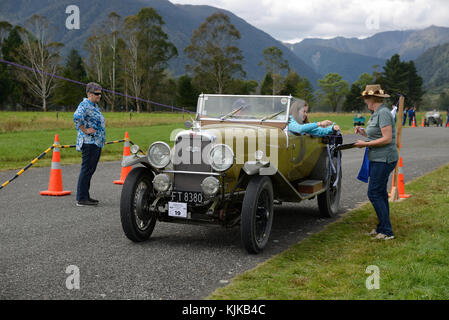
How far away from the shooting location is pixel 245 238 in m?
5.05

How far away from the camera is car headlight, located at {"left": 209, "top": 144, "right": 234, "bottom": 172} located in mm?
5062

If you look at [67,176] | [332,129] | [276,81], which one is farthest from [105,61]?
[332,129]

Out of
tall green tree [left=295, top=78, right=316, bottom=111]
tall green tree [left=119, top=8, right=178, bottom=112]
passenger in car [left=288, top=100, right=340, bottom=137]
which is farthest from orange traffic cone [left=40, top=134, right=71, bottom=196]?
tall green tree [left=295, top=78, right=316, bottom=111]

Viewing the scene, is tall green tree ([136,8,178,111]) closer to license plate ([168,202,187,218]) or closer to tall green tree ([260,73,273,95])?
tall green tree ([260,73,273,95])

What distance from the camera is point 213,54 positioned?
6431 cm

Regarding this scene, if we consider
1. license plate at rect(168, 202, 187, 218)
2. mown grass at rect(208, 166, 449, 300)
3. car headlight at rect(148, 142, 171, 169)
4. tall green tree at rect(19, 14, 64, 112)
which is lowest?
mown grass at rect(208, 166, 449, 300)

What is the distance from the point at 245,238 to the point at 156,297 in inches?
57.1

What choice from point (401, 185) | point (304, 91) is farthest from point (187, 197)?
point (304, 91)

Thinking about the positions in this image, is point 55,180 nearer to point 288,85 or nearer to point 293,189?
point 293,189

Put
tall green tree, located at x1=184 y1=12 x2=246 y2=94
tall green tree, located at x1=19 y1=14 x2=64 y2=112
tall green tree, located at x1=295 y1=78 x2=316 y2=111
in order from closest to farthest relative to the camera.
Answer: tall green tree, located at x1=19 y1=14 x2=64 y2=112, tall green tree, located at x1=184 y1=12 x2=246 y2=94, tall green tree, located at x1=295 y1=78 x2=316 y2=111

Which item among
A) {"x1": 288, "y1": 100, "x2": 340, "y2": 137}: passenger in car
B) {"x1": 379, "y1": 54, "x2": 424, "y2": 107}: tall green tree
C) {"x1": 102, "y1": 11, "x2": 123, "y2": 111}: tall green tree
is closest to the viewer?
{"x1": 288, "y1": 100, "x2": 340, "y2": 137}: passenger in car

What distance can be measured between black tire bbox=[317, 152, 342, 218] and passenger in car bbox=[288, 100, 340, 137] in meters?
1.00

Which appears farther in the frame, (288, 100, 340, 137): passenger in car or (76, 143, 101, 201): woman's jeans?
(76, 143, 101, 201): woman's jeans

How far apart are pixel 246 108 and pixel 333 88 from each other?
510 ft
